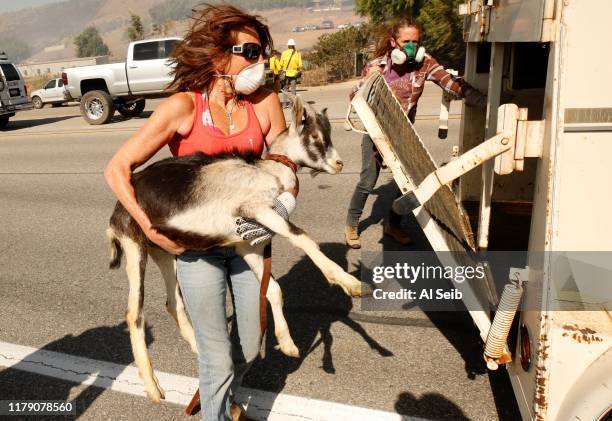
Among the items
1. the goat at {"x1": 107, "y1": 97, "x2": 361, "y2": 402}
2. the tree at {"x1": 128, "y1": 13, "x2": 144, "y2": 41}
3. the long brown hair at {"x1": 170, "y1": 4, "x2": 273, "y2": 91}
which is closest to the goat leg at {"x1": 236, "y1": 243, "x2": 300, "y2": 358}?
the goat at {"x1": 107, "y1": 97, "x2": 361, "y2": 402}

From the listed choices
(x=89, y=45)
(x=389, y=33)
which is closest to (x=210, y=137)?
(x=389, y=33)

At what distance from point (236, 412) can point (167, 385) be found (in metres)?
0.75

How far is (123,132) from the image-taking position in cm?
1470

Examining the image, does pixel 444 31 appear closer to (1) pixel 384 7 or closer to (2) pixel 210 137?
(1) pixel 384 7

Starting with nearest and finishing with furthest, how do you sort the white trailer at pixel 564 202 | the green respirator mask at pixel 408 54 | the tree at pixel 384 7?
the white trailer at pixel 564 202 < the green respirator mask at pixel 408 54 < the tree at pixel 384 7

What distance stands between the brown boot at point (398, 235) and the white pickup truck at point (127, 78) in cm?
1381

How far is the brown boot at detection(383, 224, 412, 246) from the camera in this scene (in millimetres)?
5594

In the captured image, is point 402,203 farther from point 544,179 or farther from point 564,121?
point 564,121

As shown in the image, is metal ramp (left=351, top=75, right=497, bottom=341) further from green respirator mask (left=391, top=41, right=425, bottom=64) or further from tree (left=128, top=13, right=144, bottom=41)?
tree (left=128, top=13, right=144, bottom=41)

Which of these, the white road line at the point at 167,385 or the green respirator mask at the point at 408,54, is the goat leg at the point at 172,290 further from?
the green respirator mask at the point at 408,54

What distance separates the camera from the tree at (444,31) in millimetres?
25969

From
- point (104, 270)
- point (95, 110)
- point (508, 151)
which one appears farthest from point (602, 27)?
point (95, 110)

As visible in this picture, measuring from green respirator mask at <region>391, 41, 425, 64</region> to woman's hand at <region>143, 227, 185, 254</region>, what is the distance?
10.2 ft

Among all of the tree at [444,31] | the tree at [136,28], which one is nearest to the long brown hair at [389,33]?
the tree at [444,31]
